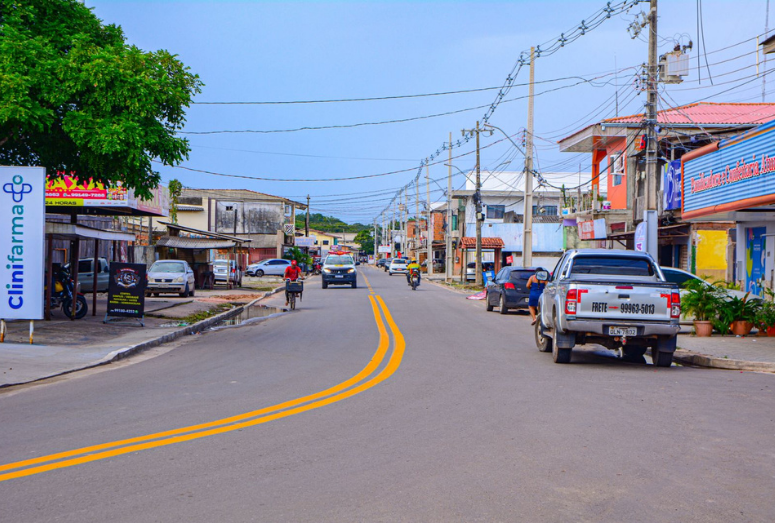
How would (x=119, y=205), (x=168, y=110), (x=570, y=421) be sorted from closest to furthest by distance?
(x=570, y=421) → (x=168, y=110) → (x=119, y=205)

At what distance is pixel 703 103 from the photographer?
1358 inches

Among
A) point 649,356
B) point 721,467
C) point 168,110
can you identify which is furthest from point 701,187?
point 721,467

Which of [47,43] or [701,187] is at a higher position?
[47,43]

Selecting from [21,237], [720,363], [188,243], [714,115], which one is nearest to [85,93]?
[21,237]

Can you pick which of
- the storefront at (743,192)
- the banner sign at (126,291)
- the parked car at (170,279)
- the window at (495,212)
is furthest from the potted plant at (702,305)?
the window at (495,212)

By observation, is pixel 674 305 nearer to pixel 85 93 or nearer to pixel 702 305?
pixel 702 305

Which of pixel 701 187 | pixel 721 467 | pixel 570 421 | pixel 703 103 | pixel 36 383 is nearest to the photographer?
pixel 721 467

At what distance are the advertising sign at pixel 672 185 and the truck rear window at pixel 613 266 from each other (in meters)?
13.4

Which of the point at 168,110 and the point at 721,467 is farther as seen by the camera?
the point at 168,110

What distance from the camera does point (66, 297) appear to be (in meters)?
19.7

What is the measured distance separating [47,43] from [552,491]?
1443 cm

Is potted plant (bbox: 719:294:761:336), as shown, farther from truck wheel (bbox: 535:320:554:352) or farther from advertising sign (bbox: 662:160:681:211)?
advertising sign (bbox: 662:160:681:211)

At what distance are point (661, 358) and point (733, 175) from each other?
7376 millimetres

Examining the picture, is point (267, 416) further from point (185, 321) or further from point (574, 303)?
point (185, 321)
